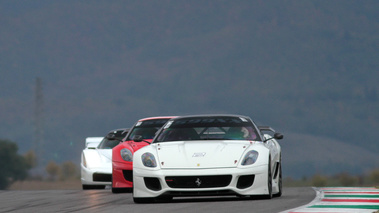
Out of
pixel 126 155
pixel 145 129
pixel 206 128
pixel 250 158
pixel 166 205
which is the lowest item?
pixel 166 205

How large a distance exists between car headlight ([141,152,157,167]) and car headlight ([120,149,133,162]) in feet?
9.62

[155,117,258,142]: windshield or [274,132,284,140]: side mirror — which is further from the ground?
[155,117,258,142]: windshield

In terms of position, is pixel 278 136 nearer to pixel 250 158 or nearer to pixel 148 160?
pixel 250 158

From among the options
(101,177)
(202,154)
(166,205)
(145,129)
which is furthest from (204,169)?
(101,177)

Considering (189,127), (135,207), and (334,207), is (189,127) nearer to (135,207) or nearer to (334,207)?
(135,207)

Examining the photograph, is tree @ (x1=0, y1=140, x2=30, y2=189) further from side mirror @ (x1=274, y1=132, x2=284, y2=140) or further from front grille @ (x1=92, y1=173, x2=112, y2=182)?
→ side mirror @ (x1=274, y1=132, x2=284, y2=140)

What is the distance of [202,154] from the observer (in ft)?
34.7

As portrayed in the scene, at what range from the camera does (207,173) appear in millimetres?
10320

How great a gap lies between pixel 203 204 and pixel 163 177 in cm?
63

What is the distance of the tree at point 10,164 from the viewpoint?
116938 mm

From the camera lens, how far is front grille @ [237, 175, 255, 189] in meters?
10.4

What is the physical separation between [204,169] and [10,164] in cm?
11109

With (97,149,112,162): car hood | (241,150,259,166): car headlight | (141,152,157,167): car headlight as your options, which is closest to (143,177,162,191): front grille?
(141,152,157,167): car headlight

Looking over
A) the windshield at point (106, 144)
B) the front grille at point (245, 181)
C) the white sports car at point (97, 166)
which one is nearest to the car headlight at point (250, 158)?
the front grille at point (245, 181)
